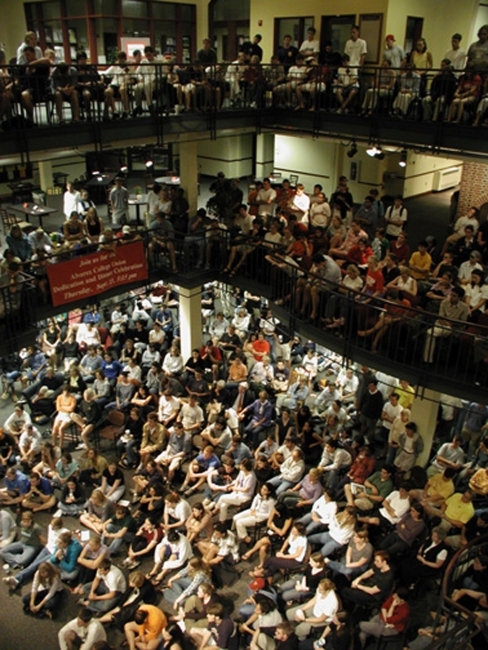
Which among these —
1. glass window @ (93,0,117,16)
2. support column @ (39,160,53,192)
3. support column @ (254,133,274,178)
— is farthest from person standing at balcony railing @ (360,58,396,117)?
support column @ (39,160,53,192)

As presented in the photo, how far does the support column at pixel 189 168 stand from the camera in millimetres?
13609

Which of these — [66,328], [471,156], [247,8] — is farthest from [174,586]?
[247,8]

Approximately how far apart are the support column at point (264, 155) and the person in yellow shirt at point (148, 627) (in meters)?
16.8

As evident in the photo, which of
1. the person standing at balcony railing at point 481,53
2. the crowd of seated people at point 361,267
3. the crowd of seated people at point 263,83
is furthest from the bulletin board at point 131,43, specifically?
the person standing at balcony railing at point 481,53

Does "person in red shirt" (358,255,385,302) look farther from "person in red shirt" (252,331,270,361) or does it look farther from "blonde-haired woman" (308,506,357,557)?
"person in red shirt" (252,331,270,361)

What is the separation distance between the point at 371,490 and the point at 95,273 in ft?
20.1

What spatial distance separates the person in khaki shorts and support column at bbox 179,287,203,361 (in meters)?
5.83

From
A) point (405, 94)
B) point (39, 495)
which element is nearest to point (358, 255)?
point (405, 94)

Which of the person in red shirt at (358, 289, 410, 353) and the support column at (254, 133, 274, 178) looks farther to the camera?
the support column at (254, 133, 274, 178)

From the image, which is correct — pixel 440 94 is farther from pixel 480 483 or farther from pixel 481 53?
pixel 480 483

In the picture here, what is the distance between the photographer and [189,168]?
13742 mm

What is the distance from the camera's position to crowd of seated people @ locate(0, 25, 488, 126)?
10352 mm

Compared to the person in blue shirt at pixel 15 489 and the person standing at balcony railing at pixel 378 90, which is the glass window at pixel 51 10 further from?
the person in blue shirt at pixel 15 489

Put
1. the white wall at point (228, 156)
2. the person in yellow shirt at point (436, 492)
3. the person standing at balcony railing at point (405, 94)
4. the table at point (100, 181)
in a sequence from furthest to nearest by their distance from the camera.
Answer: the white wall at point (228, 156) < the table at point (100, 181) < the person standing at balcony railing at point (405, 94) < the person in yellow shirt at point (436, 492)
